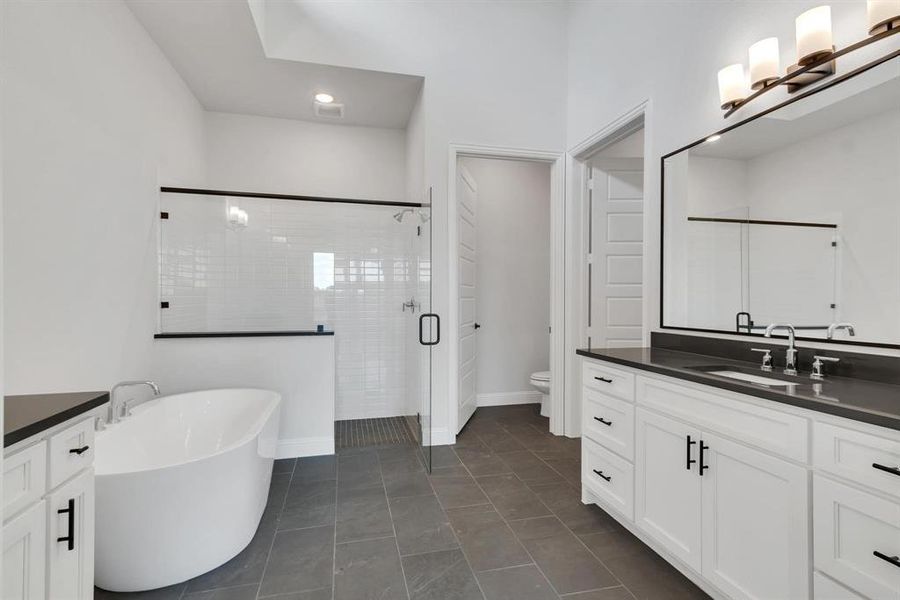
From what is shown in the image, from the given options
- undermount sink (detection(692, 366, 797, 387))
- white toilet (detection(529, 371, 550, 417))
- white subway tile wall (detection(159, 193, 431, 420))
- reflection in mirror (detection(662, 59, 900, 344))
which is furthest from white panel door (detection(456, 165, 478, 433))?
undermount sink (detection(692, 366, 797, 387))

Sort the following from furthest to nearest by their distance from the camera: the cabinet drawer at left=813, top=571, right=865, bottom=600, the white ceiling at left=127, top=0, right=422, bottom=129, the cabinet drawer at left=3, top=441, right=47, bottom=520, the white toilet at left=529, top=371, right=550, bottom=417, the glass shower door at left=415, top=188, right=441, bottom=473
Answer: the white toilet at left=529, top=371, right=550, bottom=417, the glass shower door at left=415, top=188, right=441, bottom=473, the white ceiling at left=127, top=0, right=422, bottom=129, the cabinet drawer at left=813, top=571, right=865, bottom=600, the cabinet drawer at left=3, top=441, right=47, bottom=520

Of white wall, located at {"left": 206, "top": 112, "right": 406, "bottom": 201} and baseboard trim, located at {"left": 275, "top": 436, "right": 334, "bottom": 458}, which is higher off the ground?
white wall, located at {"left": 206, "top": 112, "right": 406, "bottom": 201}

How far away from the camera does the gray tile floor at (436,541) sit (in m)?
1.76

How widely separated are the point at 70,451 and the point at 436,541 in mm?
1499

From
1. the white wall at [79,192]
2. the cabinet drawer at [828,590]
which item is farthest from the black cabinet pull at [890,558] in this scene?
the white wall at [79,192]

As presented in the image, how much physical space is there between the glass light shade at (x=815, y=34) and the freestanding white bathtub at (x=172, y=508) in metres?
2.76

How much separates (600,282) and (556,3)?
2288mm

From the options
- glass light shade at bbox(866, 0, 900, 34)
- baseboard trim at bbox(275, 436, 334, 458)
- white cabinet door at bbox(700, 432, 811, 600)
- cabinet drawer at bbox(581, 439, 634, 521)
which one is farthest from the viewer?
baseboard trim at bbox(275, 436, 334, 458)

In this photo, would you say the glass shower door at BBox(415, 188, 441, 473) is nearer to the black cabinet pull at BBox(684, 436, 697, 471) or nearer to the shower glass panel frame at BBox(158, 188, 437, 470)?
the shower glass panel frame at BBox(158, 188, 437, 470)

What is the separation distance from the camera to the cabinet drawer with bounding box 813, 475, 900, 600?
1.10m

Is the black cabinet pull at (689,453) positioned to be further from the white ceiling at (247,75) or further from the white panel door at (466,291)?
the white ceiling at (247,75)

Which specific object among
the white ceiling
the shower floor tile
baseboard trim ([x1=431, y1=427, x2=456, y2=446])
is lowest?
the shower floor tile

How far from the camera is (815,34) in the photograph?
1.65 m

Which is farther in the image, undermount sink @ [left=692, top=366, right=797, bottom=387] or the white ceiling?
the white ceiling
